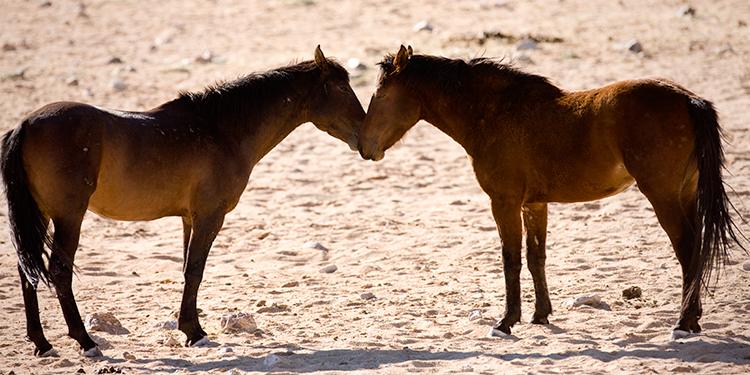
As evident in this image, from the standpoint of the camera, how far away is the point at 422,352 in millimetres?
4715

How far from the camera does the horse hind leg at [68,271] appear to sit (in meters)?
4.60

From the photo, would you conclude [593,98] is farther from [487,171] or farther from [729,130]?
[729,130]

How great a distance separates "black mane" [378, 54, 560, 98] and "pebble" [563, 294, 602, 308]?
1.79 metres

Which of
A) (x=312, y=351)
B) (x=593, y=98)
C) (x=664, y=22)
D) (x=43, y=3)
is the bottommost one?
(x=312, y=351)

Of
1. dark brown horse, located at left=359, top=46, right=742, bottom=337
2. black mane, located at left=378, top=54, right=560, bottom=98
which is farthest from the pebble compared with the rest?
black mane, located at left=378, top=54, right=560, bottom=98

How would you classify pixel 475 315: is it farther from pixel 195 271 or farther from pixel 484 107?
pixel 195 271

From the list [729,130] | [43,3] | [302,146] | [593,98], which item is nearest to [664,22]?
[729,130]

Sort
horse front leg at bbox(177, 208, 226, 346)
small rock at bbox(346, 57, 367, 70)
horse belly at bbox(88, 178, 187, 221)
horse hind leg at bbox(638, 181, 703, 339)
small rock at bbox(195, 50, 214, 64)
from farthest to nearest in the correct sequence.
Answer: small rock at bbox(195, 50, 214, 64)
small rock at bbox(346, 57, 367, 70)
horse front leg at bbox(177, 208, 226, 346)
horse belly at bbox(88, 178, 187, 221)
horse hind leg at bbox(638, 181, 703, 339)

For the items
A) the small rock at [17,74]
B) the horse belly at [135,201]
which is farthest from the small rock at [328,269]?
the small rock at [17,74]

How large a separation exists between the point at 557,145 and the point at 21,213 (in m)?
3.70

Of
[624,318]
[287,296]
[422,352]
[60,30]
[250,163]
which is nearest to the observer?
[422,352]

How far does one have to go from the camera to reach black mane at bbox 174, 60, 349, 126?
552 centimetres

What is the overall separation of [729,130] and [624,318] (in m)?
6.08

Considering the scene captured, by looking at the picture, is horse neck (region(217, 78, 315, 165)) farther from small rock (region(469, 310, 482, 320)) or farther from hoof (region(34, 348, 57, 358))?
small rock (region(469, 310, 482, 320))
